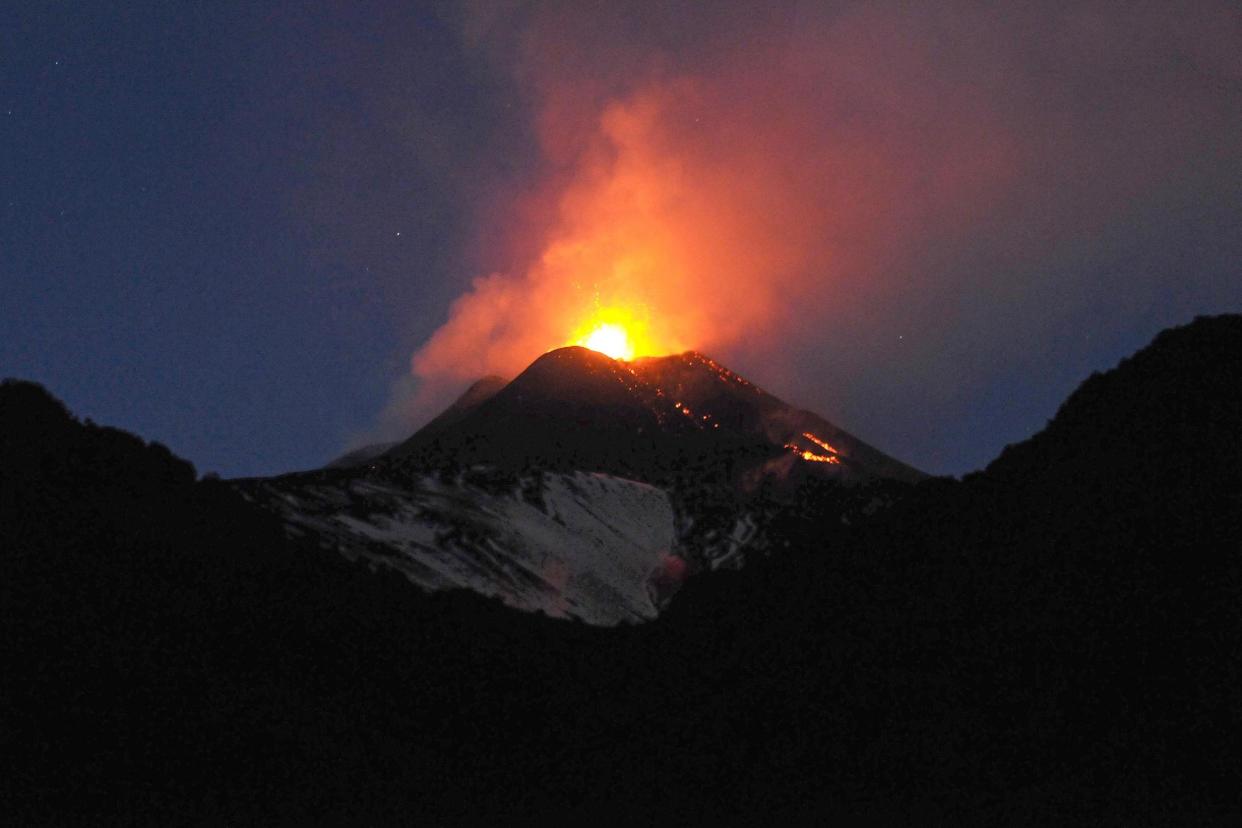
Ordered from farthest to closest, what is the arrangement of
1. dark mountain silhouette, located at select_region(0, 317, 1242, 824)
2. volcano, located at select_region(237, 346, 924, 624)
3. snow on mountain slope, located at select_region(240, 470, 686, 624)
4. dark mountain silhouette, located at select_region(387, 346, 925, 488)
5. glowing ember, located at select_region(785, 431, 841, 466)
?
glowing ember, located at select_region(785, 431, 841, 466) → dark mountain silhouette, located at select_region(387, 346, 925, 488) → volcano, located at select_region(237, 346, 924, 624) → snow on mountain slope, located at select_region(240, 470, 686, 624) → dark mountain silhouette, located at select_region(0, 317, 1242, 824)

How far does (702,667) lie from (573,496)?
69091 mm

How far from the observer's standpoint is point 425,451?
16575 cm

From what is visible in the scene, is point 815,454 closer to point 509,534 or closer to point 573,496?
point 573,496

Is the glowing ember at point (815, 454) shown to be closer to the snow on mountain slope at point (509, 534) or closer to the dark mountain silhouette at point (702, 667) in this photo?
the snow on mountain slope at point (509, 534)

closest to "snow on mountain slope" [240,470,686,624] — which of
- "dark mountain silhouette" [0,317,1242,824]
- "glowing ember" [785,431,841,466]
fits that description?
"dark mountain silhouette" [0,317,1242,824]

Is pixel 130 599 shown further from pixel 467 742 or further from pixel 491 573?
pixel 491 573

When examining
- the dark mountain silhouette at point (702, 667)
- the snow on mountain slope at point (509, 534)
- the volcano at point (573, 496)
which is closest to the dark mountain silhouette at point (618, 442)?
the volcano at point (573, 496)

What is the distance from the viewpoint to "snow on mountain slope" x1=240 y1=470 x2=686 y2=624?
85750mm

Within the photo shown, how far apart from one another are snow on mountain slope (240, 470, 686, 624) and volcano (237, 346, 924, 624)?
20 cm

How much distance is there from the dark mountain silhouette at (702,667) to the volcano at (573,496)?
808 inches

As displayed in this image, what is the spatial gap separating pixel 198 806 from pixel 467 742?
12.7 metres

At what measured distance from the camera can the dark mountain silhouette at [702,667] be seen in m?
39.9

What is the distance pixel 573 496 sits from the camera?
125500mm

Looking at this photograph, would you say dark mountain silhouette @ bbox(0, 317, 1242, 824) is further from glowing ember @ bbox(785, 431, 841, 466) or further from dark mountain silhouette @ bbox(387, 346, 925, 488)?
glowing ember @ bbox(785, 431, 841, 466)
